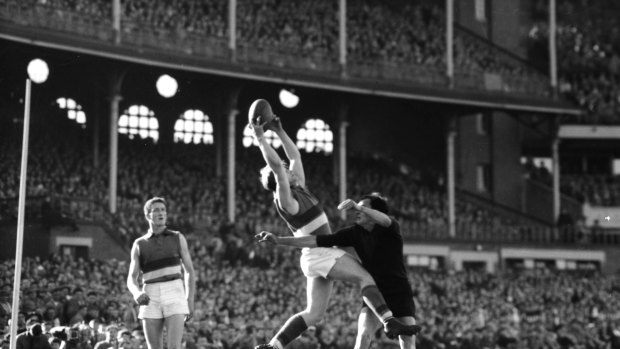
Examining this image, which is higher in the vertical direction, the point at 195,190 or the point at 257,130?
the point at 195,190

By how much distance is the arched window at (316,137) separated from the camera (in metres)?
39.5

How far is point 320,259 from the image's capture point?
1113cm

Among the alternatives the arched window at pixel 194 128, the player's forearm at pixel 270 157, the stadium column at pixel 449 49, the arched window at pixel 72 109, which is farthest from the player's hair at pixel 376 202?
the stadium column at pixel 449 49

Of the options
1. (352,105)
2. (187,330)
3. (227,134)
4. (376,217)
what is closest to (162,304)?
(376,217)

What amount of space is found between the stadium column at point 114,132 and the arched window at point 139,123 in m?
3.38

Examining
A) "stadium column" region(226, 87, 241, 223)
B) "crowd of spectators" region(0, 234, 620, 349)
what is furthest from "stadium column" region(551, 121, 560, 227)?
"stadium column" region(226, 87, 241, 223)

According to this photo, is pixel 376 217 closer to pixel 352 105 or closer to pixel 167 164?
pixel 167 164

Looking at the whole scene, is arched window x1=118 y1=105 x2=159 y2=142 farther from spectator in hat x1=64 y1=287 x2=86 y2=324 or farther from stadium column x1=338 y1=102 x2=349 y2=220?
spectator in hat x1=64 y1=287 x2=86 y2=324

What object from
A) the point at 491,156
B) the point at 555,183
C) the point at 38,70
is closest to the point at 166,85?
the point at 38,70

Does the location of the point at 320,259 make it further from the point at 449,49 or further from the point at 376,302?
the point at 449,49

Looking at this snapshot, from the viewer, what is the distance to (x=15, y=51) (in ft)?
95.9

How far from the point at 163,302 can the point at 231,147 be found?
22440 millimetres

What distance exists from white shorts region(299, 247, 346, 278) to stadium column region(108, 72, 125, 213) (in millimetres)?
18998

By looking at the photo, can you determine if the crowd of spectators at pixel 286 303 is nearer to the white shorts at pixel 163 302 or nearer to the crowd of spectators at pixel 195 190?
the crowd of spectators at pixel 195 190
